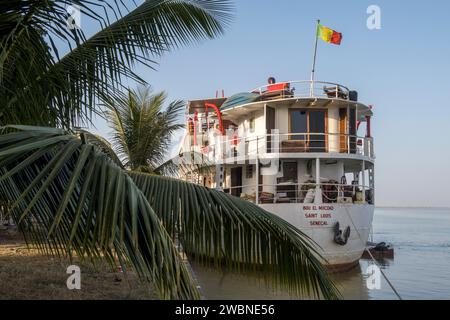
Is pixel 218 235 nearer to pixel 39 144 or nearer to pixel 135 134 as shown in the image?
pixel 39 144

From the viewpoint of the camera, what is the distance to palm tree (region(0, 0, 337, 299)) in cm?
218

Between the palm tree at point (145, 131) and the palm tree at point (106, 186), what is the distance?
11214 millimetres

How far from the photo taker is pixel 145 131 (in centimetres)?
1630

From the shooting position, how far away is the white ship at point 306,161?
15.1 m

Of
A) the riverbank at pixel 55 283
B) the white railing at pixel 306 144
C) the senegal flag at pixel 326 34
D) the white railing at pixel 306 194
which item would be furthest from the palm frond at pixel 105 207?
the senegal flag at pixel 326 34

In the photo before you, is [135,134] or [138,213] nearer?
[138,213]

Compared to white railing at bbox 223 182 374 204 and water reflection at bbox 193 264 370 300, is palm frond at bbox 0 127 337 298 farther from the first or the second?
white railing at bbox 223 182 374 204

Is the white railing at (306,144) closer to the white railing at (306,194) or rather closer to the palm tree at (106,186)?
the white railing at (306,194)

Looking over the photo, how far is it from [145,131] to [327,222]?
6.80 metres

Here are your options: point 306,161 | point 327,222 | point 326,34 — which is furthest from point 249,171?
point 326,34

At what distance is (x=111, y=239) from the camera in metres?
2.09

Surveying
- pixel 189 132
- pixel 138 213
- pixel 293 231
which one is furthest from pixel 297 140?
pixel 138 213

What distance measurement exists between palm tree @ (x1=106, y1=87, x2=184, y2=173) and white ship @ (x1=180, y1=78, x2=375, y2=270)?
1.72m
